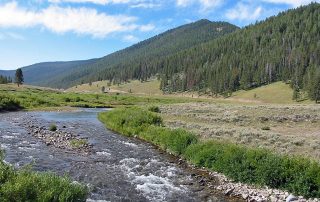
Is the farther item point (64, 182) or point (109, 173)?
point (109, 173)

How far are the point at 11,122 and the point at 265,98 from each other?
134 meters

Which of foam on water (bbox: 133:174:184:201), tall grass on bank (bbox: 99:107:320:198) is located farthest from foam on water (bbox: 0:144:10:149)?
tall grass on bank (bbox: 99:107:320:198)

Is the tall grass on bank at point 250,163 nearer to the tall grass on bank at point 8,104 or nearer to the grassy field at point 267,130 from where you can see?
the grassy field at point 267,130

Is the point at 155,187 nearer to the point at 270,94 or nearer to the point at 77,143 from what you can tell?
the point at 77,143

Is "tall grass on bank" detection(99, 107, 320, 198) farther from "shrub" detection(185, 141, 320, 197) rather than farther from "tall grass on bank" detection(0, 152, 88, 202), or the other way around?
"tall grass on bank" detection(0, 152, 88, 202)

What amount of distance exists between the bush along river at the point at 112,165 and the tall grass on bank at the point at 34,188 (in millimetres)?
1204

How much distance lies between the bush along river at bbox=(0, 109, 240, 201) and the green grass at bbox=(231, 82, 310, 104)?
418 feet

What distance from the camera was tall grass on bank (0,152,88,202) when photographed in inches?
608

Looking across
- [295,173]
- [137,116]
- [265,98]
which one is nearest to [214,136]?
[137,116]

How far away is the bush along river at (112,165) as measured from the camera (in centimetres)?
2330

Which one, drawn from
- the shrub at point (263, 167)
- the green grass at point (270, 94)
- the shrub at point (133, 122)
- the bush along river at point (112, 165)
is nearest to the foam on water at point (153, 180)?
the bush along river at point (112, 165)

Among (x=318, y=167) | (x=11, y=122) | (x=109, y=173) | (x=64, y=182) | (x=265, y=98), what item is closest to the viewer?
(x=64, y=182)

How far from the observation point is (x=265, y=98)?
557ft

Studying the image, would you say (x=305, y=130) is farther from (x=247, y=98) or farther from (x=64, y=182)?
(x=247, y=98)
